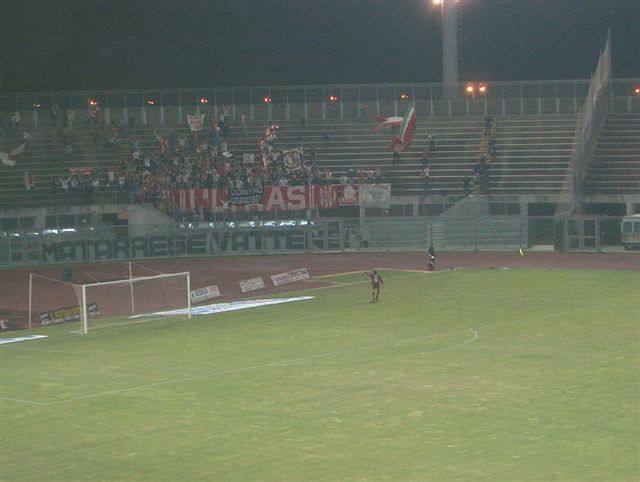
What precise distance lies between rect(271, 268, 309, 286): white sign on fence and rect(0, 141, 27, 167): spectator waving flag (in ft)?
79.0

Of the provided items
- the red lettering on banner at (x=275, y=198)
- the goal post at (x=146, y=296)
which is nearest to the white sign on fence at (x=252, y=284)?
the goal post at (x=146, y=296)

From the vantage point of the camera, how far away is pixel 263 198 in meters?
61.6

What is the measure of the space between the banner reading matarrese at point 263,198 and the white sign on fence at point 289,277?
14.7 metres

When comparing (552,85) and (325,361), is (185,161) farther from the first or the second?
(325,361)

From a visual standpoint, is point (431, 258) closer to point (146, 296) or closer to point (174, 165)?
point (146, 296)

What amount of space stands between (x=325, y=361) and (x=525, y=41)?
65339mm

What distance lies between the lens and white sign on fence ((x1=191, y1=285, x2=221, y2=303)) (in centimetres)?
4006

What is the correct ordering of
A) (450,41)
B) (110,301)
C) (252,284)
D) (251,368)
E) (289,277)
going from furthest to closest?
(450,41)
(289,277)
(252,284)
(110,301)
(251,368)

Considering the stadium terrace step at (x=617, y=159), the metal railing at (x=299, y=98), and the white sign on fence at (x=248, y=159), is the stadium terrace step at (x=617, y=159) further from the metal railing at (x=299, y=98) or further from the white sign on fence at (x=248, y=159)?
the white sign on fence at (x=248, y=159)

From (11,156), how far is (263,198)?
51.2ft

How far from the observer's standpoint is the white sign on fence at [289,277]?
4488 cm

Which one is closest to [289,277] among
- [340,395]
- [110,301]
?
[110,301]

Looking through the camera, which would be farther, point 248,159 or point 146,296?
point 248,159

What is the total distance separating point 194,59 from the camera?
293 feet
